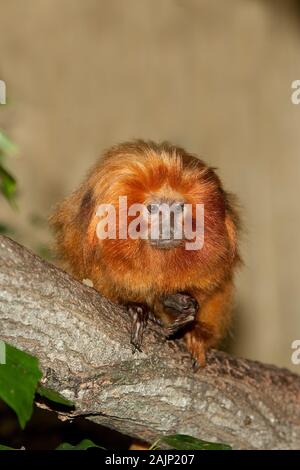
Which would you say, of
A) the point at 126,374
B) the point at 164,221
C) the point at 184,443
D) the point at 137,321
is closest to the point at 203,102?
the point at 164,221

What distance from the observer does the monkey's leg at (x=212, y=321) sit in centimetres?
334

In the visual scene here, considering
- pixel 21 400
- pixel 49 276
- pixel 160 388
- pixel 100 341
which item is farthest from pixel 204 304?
pixel 21 400

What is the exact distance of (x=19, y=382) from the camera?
199 cm

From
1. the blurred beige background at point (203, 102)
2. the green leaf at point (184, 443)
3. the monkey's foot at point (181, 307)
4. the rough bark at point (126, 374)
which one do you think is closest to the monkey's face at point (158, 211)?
the monkey's foot at point (181, 307)

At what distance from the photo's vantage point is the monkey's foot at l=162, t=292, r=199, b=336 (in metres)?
3.14

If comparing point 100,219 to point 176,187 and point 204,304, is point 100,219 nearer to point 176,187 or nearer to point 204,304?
point 176,187

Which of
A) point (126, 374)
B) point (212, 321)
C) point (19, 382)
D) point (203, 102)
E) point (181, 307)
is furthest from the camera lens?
point (203, 102)

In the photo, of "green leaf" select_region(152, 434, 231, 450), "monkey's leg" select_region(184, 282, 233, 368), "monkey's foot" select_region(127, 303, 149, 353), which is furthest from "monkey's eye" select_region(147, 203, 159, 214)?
"green leaf" select_region(152, 434, 231, 450)

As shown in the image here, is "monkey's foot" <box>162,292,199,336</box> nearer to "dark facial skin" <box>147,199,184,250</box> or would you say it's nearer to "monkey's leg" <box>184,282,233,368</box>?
"monkey's leg" <box>184,282,233,368</box>

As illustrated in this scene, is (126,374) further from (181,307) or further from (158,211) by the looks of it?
(158,211)

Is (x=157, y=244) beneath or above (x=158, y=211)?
beneath

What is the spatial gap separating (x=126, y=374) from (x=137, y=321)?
220 mm

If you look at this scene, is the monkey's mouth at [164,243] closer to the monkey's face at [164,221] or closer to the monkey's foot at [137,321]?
the monkey's face at [164,221]

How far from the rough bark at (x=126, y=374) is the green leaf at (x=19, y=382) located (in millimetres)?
369
